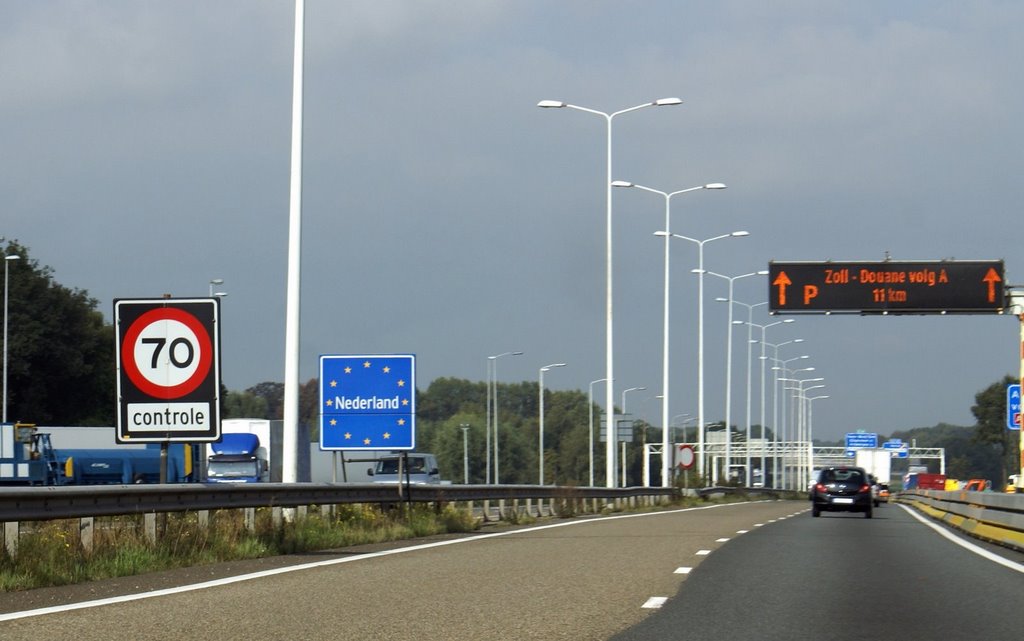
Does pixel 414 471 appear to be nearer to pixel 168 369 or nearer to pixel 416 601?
pixel 168 369

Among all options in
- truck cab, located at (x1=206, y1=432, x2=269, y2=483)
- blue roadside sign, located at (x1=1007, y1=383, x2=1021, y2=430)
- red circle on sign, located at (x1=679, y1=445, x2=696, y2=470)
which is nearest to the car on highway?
red circle on sign, located at (x1=679, y1=445, x2=696, y2=470)

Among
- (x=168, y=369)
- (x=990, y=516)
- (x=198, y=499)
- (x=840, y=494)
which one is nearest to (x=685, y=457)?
(x=840, y=494)

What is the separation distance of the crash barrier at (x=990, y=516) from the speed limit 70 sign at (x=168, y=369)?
1090 centimetres

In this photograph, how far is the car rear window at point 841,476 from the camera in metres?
41.8

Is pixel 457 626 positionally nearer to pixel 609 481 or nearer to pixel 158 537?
pixel 158 537

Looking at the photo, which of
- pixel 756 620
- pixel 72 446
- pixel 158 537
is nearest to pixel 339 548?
pixel 158 537

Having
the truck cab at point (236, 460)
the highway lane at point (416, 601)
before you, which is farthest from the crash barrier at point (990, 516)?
the truck cab at point (236, 460)

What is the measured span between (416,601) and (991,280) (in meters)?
35.0

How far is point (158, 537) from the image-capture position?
15.8 meters

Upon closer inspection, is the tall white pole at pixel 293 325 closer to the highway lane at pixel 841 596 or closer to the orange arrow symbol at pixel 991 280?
the highway lane at pixel 841 596

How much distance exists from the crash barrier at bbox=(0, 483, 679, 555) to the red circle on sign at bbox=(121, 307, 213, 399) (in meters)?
0.94

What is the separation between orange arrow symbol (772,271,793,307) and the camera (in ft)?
148

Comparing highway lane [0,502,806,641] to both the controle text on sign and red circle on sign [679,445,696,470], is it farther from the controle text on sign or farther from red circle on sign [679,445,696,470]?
red circle on sign [679,445,696,470]

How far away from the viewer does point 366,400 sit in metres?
24.7
